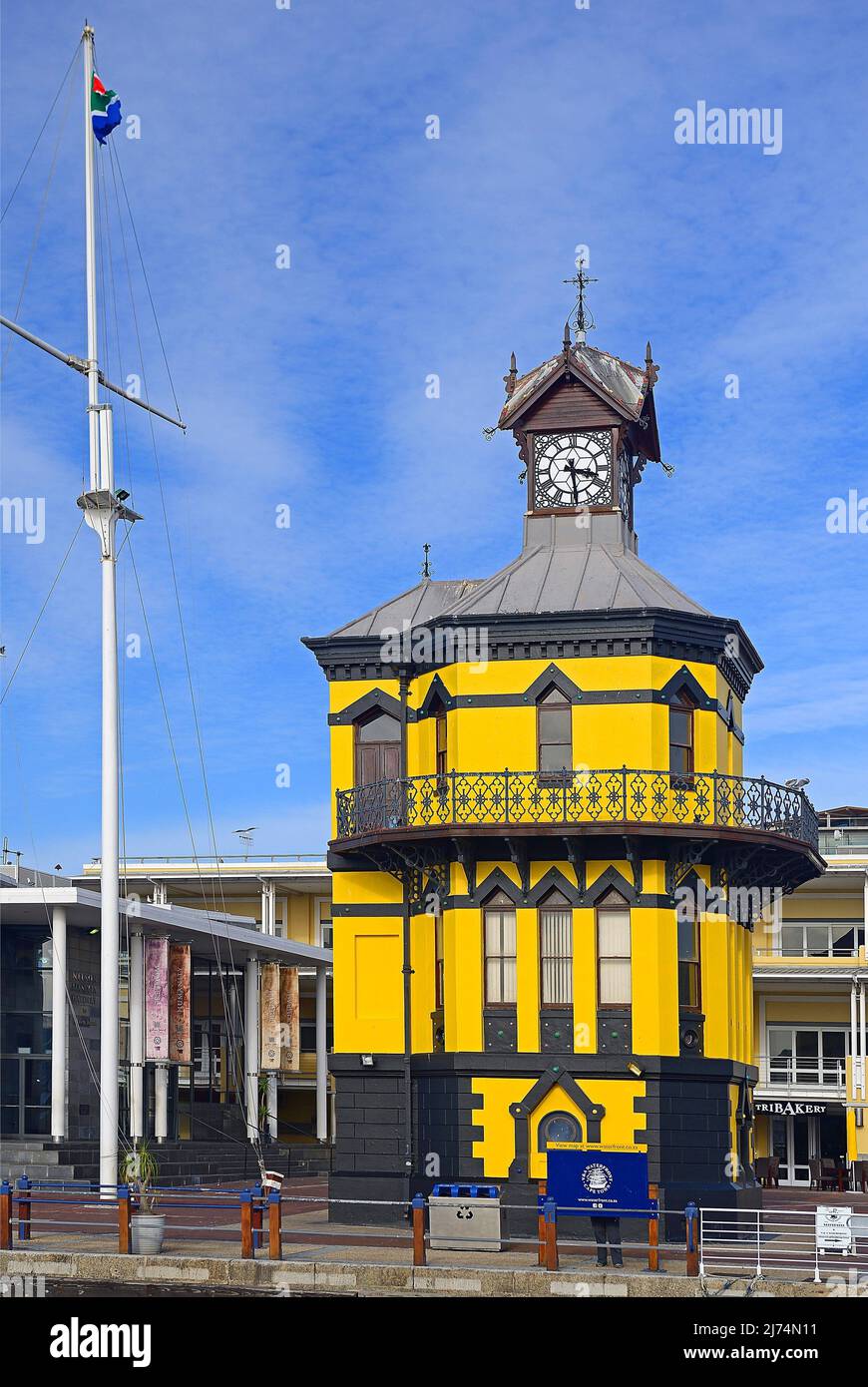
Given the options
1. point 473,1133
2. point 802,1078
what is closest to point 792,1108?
point 802,1078

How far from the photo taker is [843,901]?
64.9m

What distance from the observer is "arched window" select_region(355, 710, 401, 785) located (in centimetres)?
3631

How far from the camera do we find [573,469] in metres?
37.3

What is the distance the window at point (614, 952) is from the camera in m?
32.7

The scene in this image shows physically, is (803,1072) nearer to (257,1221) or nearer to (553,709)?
(553,709)

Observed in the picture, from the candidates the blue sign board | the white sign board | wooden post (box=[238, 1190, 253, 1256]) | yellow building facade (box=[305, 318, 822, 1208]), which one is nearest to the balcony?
yellow building facade (box=[305, 318, 822, 1208])

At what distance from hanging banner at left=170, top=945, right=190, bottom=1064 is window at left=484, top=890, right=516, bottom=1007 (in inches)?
668

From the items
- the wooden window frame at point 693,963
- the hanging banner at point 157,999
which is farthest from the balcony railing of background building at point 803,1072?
the wooden window frame at point 693,963

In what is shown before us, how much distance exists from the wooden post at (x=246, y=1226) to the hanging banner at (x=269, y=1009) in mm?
30331

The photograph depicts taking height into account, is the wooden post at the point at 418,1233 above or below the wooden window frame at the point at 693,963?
below

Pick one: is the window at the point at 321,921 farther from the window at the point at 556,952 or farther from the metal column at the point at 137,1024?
the window at the point at 556,952

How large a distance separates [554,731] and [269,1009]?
83.2 feet
